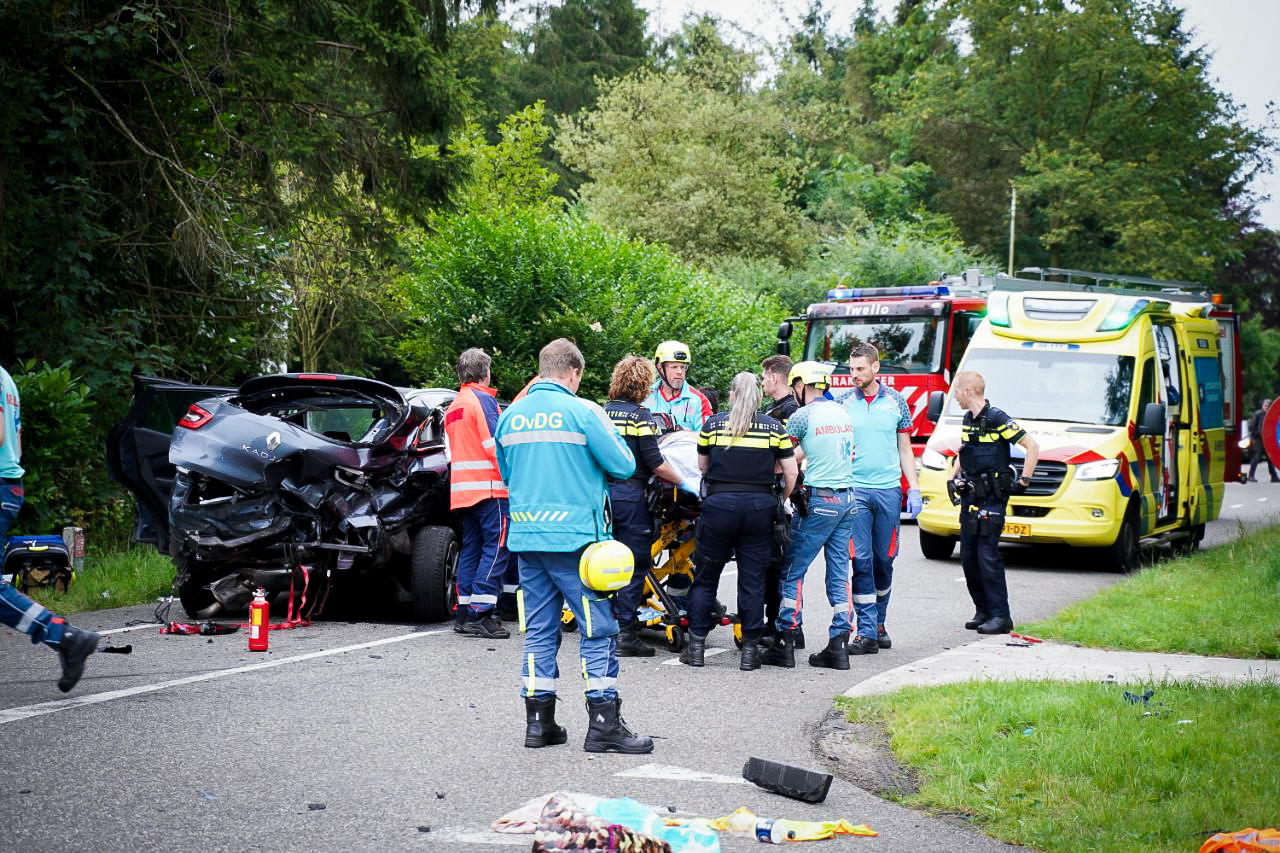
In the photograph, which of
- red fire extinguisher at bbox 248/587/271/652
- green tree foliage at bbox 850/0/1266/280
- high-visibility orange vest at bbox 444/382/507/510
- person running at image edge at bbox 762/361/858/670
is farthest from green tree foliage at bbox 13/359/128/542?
green tree foliage at bbox 850/0/1266/280

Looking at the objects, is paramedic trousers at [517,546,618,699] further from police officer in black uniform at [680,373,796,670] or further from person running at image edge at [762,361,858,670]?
person running at image edge at [762,361,858,670]

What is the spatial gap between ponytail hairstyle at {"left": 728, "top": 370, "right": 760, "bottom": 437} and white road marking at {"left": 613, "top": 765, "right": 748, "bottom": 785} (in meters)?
2.75

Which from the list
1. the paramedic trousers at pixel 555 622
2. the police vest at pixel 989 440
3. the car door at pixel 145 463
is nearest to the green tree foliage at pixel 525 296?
the car door at pixel 145 463

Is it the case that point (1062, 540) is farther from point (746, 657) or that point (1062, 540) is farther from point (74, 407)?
point (74, 407)

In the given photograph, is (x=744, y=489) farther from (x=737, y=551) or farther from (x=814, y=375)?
(x=814, y=375)

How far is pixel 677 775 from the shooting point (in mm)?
6113

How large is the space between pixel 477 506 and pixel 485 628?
0.86 meters

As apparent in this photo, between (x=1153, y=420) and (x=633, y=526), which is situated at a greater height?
(x=1153, y=420)

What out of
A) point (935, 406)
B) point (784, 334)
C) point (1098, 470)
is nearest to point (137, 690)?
point (935, 406)

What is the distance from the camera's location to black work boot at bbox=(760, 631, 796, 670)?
29.5 ft

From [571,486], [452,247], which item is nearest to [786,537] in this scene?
[571,486]

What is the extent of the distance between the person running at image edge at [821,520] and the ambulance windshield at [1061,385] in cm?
663

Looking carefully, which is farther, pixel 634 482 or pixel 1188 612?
pixel 1188 612

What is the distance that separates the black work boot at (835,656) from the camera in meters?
8.94
